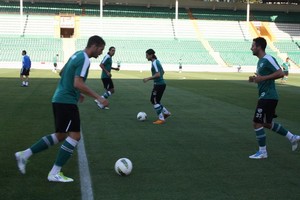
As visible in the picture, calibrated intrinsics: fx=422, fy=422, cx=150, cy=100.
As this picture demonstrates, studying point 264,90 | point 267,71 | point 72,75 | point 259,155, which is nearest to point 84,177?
point 72,75

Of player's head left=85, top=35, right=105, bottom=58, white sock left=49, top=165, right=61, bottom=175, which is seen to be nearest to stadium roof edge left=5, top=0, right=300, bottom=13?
player's head left=85, top=35, right=105, bottom=58

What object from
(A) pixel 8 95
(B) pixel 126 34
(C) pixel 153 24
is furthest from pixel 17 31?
(A) pixel 8 95

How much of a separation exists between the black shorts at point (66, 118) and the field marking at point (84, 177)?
0.74 meters

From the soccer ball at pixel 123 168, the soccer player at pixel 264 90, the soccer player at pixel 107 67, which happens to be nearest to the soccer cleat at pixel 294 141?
the soccer player at pixel 264 90

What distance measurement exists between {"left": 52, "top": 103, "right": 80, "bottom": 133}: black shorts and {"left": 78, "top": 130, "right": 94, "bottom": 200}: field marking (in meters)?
0.74

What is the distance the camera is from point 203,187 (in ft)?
18.8

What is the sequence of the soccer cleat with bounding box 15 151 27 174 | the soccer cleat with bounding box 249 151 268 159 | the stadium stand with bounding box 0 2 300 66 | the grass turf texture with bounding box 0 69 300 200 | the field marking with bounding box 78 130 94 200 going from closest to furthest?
the field marking with bounding box 78 130 94 200
the grass turf texture with bounding box 0 69 300 200
the soccer cleat with bounding box 15 151 27 174
the soccer cleat with bounding box 249 151 268 159
the stadium stand with bounding box 0 2 300 66

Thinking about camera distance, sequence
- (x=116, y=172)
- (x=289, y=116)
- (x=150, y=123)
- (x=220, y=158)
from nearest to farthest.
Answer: (x=116, y=172), (x=220, y=158), (x=150, y=123), (x=289, y=116)

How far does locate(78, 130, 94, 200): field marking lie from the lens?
209 inches

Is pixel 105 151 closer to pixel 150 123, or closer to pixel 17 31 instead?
pixel 150 123

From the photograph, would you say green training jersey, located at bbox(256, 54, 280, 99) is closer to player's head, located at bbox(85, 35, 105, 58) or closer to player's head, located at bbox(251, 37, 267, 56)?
player's head, located at bbox(251, 37, 267, 56)

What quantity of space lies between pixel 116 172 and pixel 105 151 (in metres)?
1.55

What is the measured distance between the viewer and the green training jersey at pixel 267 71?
7.26 metres

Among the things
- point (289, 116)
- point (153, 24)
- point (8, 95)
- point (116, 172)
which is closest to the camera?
point (116, 172)
